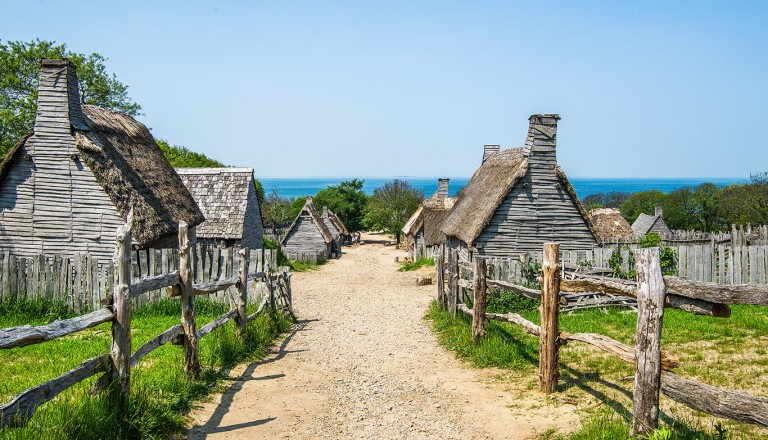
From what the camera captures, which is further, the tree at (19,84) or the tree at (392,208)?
the tree at (392,208)

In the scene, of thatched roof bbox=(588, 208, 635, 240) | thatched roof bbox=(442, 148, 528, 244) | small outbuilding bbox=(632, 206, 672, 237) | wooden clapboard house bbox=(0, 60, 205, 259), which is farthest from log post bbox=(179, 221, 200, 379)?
small outbuilding bbox=(632, 206, 672, 237)

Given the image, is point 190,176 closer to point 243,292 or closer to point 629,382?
point 243,292

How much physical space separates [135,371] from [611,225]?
1466 inches

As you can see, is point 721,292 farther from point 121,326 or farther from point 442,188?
point 442,188

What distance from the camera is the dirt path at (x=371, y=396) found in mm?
6945

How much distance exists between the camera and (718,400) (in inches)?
184

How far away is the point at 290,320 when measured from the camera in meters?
15.0

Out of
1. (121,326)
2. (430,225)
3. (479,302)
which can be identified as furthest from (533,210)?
(430,225)

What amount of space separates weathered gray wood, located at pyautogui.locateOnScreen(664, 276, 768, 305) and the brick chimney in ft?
52.4

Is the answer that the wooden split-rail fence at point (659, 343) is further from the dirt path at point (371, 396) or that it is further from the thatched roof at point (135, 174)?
the thatched roof at point (135, 174)

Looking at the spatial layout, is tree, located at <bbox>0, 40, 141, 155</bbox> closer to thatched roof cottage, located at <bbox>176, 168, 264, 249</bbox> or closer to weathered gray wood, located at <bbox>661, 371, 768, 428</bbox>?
thatched roof cottage, located at <bbox>176, 168, 264, 249</bbox>

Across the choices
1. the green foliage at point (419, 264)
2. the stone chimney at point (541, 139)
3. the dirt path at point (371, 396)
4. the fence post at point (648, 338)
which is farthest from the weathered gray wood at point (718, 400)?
the green foliage at point (419, 264)

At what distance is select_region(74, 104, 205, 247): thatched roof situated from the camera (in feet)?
51.3

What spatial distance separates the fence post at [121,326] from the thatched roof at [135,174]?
29.5ft
